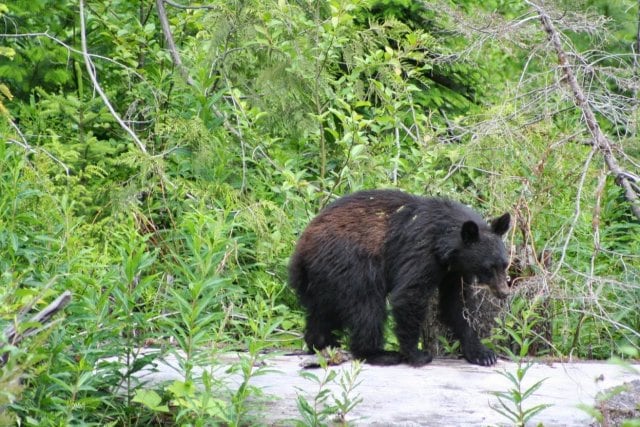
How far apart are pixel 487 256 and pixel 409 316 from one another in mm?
658

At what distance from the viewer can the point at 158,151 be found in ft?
28.5

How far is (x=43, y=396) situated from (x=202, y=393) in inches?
32.3

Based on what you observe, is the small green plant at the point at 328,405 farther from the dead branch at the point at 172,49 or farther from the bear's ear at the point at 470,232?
the dead branch at the point at 172,49

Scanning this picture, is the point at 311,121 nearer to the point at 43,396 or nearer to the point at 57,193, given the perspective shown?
the point at 57,193

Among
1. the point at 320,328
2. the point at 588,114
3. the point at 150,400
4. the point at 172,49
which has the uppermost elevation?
the point at 172,49

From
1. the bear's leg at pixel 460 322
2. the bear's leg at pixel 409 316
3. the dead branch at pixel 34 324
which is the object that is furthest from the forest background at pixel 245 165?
the bear's leg at pixel 409 316

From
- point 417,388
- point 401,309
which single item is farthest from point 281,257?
point 417,388

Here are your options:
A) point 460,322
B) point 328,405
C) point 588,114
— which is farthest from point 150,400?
point 588,114

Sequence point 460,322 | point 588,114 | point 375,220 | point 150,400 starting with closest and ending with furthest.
A: point 150,400 → point 460,322 → point 375,220 → point 588,114

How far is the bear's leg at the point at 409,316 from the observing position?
614 centimetres

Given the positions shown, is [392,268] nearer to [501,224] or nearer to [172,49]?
[501,224]

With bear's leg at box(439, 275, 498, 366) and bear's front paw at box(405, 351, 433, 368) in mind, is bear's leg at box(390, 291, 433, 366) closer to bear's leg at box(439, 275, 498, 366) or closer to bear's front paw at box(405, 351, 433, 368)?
bear's front paw at box(405, 351, 433, 368)

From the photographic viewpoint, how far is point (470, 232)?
611 centimetres

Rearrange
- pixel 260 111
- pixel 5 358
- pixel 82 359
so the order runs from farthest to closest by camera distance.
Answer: pixel 260 111, pixel 82 359, pixel 5 358
